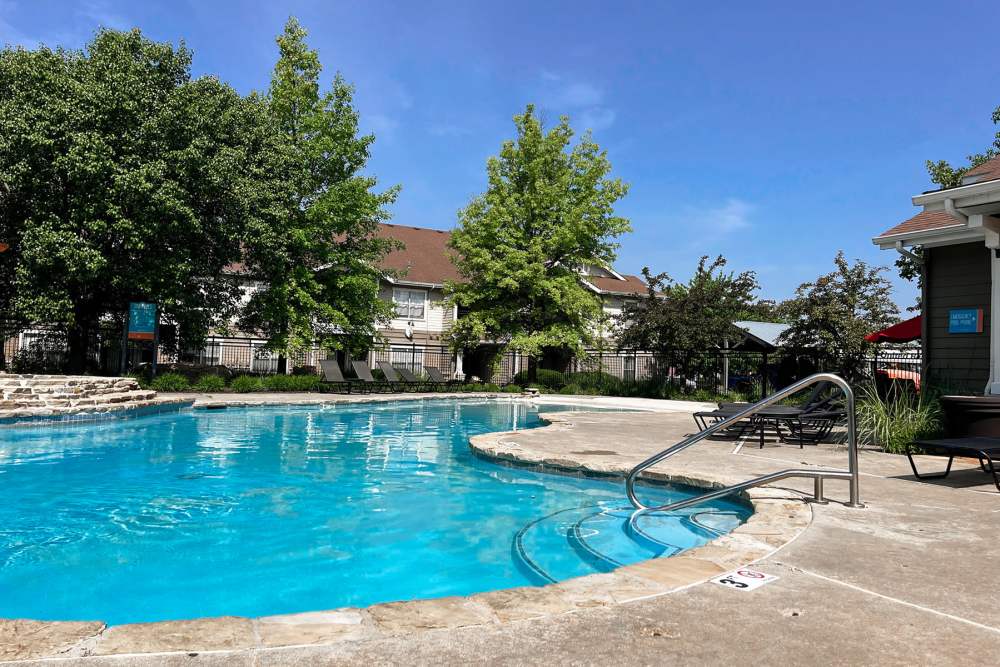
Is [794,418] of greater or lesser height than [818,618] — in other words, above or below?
above

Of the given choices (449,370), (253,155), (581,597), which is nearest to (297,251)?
(253,155)

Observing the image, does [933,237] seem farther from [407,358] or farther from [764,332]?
[407,358]

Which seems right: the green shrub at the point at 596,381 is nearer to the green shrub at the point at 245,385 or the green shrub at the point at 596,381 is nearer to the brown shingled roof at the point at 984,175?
the green shrub at the point at 245,385

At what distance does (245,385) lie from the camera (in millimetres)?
20969

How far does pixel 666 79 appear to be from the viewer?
1819 centimetres

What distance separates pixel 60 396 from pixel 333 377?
9806mm

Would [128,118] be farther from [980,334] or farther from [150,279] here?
[980,334]

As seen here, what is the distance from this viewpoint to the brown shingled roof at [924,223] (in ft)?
37.8

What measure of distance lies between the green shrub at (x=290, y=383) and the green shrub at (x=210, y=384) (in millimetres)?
1380

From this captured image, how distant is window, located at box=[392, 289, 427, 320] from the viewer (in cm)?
3170

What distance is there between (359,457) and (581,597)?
7166mm

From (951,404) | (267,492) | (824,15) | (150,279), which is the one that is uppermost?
(824,15)

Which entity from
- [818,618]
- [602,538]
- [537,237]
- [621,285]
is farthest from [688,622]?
[621,285]

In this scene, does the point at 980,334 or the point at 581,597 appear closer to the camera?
the point at 581,597
